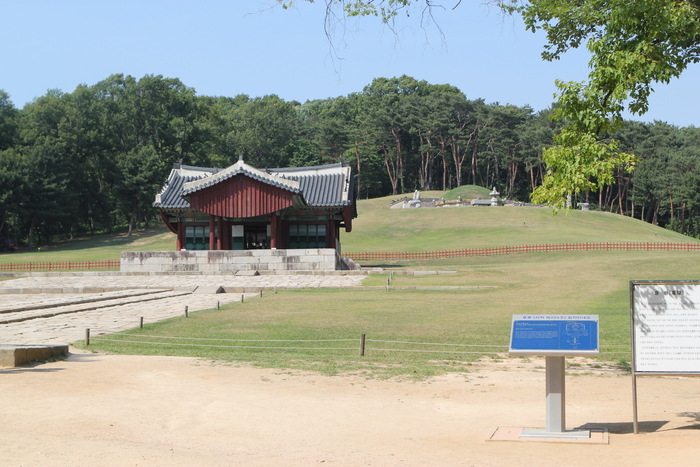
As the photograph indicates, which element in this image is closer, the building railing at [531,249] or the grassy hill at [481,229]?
the building railing at [531,249]

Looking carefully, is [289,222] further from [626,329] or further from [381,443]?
[381,443]

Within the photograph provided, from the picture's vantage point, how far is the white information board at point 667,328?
855cm

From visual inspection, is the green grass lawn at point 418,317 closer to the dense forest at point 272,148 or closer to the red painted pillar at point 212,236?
the red painted pillar at point 212,236

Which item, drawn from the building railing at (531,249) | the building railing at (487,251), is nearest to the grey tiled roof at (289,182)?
the building railing at (487,251)

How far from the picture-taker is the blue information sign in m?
8.57

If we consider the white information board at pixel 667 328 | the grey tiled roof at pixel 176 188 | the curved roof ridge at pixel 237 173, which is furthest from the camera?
the grey tiled roof at pixel 176 188

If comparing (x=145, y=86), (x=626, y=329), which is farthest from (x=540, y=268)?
(x=145, y=86)

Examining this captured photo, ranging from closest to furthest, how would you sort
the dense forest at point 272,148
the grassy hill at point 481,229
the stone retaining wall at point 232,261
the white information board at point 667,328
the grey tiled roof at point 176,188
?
1. the white information board at point 667,328
2. the stone retaining wall at point 232,261
3. the grey tiled roof at point 176,188
4. the grassy hill at point 481,229
5. the dense forest at point 272,148

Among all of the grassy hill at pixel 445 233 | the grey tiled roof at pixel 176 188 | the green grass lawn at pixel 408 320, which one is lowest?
the green grass lawn at pixel 408 320

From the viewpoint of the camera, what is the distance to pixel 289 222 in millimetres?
48969

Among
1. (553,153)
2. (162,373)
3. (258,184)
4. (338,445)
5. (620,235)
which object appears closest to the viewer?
(338,445)

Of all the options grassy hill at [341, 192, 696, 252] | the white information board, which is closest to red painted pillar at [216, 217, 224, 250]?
grassy hill at [341, 192, 696, 252]

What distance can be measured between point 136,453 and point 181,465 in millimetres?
667

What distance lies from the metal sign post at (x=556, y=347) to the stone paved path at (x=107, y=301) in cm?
1236
